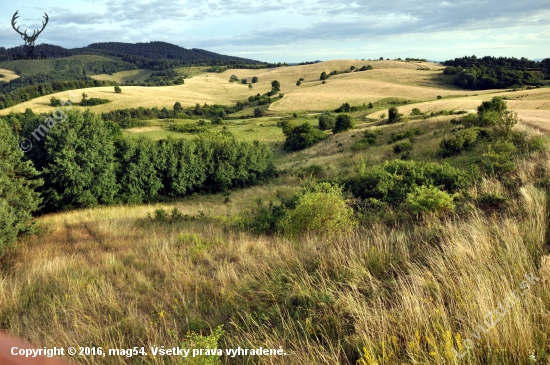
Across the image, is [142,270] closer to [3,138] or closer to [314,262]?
[314,262]

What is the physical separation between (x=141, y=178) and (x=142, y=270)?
2239 centimetres

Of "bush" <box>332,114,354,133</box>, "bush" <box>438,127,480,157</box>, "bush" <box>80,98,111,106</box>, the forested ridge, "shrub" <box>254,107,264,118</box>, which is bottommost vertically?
"bush" <box>438,127,480,157</box>

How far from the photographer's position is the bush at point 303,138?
1905 inches

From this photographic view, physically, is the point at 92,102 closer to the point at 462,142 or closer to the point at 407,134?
the point at 407,134

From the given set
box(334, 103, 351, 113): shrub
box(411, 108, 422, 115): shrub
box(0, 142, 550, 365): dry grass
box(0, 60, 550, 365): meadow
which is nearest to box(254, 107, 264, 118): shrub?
box(334, 103, 351, 113): shrub

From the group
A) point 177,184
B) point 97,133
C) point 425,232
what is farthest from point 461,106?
point 425,232

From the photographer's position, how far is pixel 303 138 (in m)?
48.7

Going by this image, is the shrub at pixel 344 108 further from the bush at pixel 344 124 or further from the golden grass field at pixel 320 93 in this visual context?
the bush at pixel 344 124

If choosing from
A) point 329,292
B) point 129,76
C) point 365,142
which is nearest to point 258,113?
point 365,142

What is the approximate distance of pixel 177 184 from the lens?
29406 millimetres

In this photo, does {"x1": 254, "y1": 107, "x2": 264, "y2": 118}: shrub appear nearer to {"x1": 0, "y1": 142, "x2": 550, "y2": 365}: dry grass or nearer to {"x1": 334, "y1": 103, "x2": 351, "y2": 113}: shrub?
{"x1": 334, "y1": 103, "x2": 351, "y2": 113}: shrub

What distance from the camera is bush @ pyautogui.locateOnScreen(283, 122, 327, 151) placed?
48375mm

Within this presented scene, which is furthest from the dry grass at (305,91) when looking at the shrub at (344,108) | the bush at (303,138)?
the bush at (303,138)

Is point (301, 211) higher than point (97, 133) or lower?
lower
